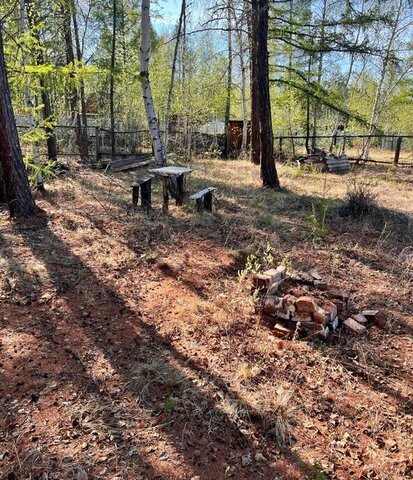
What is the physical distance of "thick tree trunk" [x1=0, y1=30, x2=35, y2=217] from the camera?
15.8 ft

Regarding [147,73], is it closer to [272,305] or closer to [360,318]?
[272,305]

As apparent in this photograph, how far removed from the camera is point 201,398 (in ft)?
7.58

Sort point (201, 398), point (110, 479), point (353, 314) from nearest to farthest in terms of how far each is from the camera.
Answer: point (110, 479), point (201, 398), point (353, 314)

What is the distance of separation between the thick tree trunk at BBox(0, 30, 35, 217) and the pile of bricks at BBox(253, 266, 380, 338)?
365cm

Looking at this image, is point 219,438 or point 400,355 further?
point 400,355

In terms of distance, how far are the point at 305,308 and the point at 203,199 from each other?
11.8 feet

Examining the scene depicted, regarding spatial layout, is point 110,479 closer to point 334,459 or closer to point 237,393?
point 237,393

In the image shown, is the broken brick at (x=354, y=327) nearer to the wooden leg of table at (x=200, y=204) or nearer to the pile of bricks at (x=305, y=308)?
the pile of bricks at (x=305, y=308)

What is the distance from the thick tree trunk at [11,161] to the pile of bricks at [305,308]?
3.65 meters

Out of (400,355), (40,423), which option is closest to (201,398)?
(40,423)

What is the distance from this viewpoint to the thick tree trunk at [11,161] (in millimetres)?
4805

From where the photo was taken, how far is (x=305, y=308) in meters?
2.96

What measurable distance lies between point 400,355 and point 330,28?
7616 millimetres

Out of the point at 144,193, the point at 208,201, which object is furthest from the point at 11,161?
the point at 208,201
